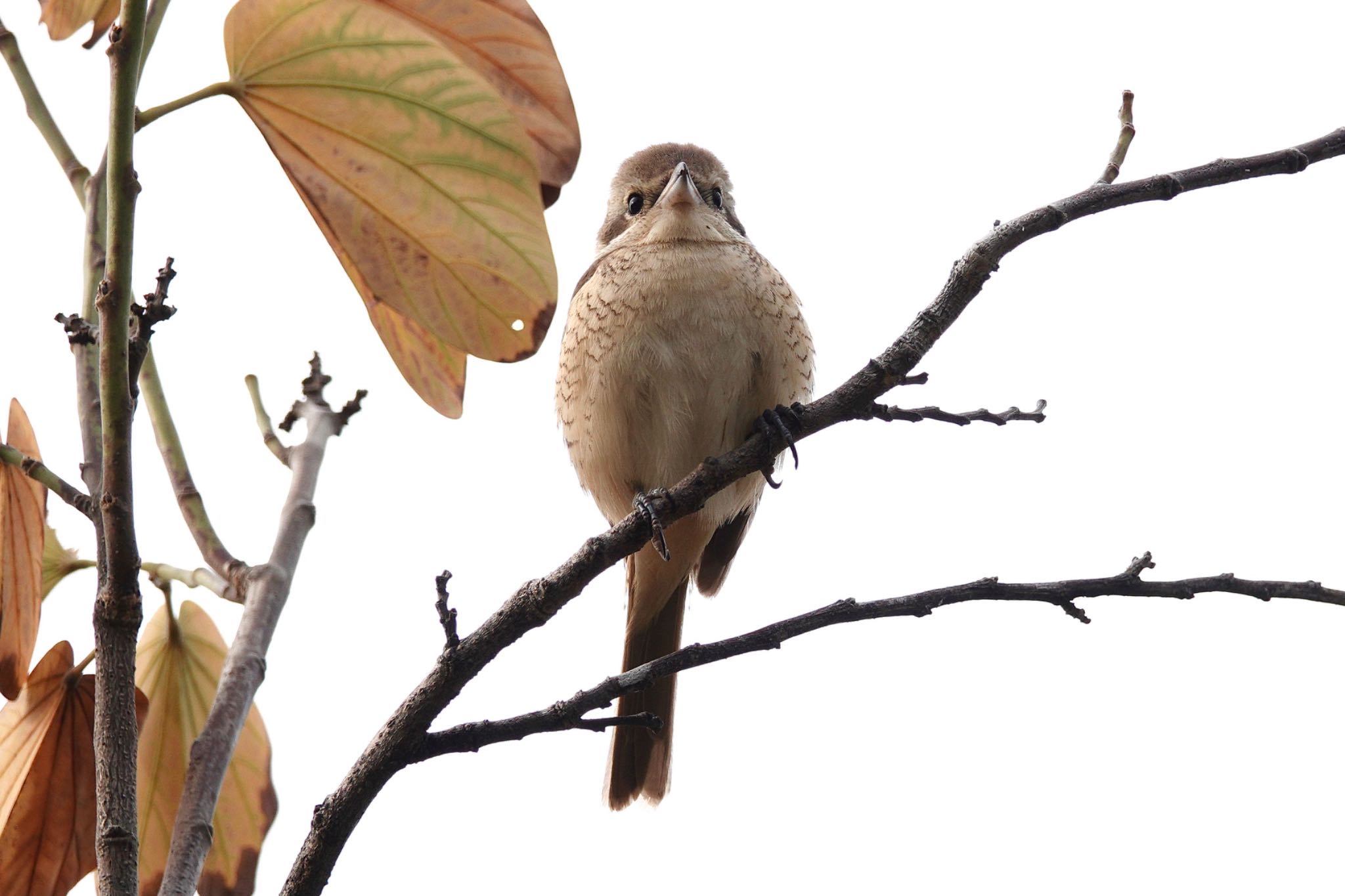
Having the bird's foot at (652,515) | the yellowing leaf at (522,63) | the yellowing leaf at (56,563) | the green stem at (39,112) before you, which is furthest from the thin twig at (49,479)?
the bird's foot at (652,515)

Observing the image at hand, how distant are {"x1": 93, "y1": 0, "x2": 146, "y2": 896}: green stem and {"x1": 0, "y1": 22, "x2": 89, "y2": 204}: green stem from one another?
645 millimetres

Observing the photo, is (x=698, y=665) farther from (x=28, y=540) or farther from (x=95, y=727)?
(x=28, y=540)

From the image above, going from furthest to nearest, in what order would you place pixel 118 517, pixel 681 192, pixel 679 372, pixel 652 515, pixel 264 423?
pixel 681 192, pixel 679 372, pixel 264 423, pixel 652 515, pixel 118 517

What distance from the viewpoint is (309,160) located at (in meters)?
1.54

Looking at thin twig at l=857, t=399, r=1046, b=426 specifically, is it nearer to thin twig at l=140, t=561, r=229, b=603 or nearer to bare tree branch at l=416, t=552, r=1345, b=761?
bare tree branch at l=416, t=552, r=1345, b=761

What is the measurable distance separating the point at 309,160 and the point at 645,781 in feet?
8.60

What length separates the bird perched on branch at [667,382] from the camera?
3.44 m

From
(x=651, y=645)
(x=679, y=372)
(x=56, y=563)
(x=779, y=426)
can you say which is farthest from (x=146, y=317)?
(x=651, y=645)

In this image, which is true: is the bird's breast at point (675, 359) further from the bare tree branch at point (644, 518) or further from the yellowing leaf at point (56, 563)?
the yellowing leaf at point (56, 563)

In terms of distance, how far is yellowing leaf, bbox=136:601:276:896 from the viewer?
6.86ft

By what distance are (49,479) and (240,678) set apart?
42 centimetres

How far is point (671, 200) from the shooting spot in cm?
384

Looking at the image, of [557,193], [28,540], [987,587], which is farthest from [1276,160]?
[28,540]

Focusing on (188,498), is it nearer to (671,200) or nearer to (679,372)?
(679,372)
